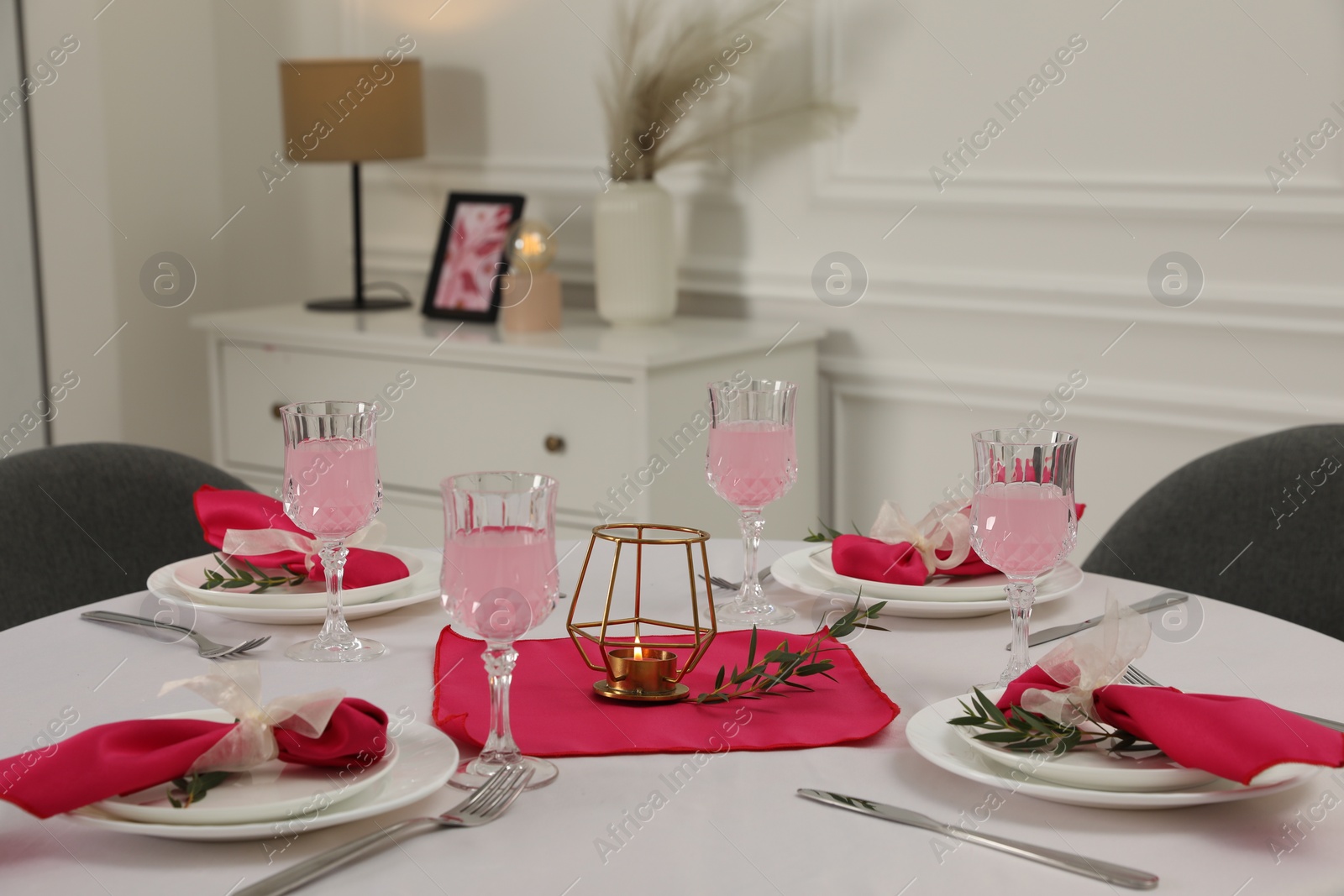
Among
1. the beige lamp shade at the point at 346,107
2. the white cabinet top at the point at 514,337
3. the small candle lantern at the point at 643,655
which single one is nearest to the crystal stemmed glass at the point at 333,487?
the small candle lantern at the point at 643,655

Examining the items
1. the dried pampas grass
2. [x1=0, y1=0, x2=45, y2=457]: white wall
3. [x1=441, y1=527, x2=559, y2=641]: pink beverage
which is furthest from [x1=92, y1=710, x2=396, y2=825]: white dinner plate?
[x1=0, y1=0, x2=45, y2=457]: white wall

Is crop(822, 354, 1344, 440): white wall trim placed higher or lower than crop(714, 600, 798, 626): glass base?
higher

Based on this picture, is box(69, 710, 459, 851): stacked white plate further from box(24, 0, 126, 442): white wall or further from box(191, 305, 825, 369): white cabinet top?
box(24, 0, 126, 442): white wall

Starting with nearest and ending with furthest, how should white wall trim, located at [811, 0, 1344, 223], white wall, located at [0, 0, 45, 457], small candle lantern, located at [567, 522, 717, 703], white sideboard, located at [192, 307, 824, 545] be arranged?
small candle lantern, located at [567, 522, 717, 703]
white wall trim, located at [811, 0, 1344, 223]
white sideboard, located at [192, 307, 824, 545]
white wall, located at [0, 0, 45, 457]

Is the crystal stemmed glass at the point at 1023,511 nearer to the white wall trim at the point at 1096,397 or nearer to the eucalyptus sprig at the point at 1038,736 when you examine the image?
the eucalyptus sprig at the point at 1038,736

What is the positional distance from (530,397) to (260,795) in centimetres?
184

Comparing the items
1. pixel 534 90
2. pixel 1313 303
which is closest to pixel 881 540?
pixel 1313 303

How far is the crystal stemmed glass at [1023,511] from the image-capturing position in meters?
1.11

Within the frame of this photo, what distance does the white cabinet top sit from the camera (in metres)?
2.60

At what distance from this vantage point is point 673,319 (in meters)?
3.00

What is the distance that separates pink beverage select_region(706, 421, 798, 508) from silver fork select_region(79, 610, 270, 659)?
1.56 feet

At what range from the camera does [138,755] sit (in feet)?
2.85

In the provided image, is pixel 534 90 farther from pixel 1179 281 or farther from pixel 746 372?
pixel 1179 281

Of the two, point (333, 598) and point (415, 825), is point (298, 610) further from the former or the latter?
point (415, 825)
